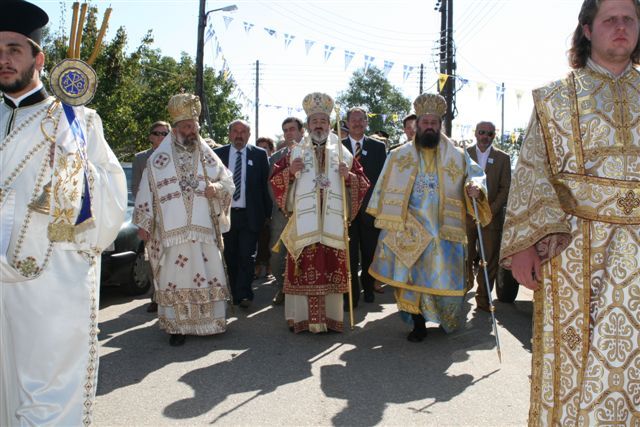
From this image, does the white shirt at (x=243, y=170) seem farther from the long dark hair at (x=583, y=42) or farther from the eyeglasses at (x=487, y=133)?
the long dark hair at (x=583, y=42)

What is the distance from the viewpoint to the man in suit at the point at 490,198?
8.50 m

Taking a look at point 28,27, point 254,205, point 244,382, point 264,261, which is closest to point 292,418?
point 244,382

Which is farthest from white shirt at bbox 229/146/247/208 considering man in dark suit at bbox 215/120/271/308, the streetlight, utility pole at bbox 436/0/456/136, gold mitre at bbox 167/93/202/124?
utility pole at bbox 436/0/456/136

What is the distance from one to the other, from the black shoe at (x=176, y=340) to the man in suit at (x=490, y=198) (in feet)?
11.6

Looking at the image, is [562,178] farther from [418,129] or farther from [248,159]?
[248,159]

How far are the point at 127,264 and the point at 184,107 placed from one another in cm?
295

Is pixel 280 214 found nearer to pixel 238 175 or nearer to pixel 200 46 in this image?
pixel 238 175

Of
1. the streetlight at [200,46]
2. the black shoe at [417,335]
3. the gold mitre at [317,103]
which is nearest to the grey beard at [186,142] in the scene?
the gold mitre at [317,103]

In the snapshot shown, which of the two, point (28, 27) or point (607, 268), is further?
point (28, 27)

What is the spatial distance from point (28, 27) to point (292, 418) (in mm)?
2909

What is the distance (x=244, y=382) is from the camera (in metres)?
5.44

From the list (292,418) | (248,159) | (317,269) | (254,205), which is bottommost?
(292,418)

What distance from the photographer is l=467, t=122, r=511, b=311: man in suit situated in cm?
850

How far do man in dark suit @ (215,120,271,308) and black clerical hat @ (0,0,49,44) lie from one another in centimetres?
514
